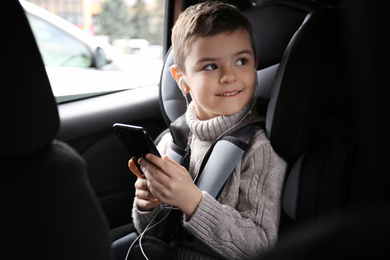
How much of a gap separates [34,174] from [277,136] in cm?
73

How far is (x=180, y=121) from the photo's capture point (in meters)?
1.50

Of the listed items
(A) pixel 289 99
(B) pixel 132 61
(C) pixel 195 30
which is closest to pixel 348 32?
(A) pixel 289 99

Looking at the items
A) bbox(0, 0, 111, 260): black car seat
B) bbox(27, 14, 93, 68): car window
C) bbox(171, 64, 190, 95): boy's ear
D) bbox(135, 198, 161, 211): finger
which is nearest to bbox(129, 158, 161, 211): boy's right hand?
bbox(135, 198, 161, 211): finger

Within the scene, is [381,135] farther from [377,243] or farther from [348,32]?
[377,243]

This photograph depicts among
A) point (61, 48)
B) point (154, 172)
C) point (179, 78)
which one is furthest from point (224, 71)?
point (61, 48)

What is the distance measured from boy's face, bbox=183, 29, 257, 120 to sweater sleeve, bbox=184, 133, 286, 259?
0.14m

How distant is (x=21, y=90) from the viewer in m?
0.66

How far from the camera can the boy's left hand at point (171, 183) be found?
1.13m

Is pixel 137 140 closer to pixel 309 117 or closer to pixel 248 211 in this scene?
pixel 248 211

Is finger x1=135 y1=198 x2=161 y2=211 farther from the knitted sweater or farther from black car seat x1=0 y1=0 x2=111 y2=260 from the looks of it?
black car seat x1=0 y1=0 x2=111 y2=260

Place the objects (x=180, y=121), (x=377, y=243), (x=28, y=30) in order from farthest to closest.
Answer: (x=180, y=121)
(x=28, y=30)
(x=377, y=243)

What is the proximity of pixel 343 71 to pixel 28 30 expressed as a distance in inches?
35.4

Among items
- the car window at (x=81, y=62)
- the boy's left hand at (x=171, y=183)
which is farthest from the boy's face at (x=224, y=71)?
the car window at (x=81, y=62)

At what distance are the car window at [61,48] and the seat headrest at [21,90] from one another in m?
1.49
